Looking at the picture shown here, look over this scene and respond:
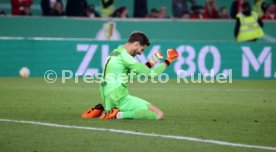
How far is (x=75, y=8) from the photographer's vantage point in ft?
88.4

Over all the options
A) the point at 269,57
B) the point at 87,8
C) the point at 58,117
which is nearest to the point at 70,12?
the point at 87,8

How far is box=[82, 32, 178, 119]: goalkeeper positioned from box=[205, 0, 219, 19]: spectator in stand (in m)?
15.1

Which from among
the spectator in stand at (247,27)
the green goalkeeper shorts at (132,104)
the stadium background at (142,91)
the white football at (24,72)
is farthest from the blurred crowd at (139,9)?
the green goalkeeper shorts at (132,104)

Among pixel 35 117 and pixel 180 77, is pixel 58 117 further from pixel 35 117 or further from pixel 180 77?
pixel 180 77

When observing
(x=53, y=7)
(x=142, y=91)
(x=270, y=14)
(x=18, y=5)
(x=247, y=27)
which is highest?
(x=18, y=5)

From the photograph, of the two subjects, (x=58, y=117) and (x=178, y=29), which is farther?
(x=178, y=29)

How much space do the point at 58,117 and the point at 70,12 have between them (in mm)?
14386

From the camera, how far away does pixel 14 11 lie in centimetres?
2634

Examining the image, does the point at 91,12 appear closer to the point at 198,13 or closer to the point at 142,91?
the point at 198,13

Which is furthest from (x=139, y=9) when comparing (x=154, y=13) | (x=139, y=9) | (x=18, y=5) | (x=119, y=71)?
(x=119, y=71)

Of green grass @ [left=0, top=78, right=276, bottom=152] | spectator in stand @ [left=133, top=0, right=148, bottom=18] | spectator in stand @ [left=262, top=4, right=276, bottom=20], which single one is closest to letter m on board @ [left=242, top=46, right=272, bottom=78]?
green grass @ [left=0, top=78, right=276, bottom=152]

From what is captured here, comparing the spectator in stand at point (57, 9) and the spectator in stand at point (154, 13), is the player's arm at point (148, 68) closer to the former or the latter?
the spectator in stand at point (57, 9)

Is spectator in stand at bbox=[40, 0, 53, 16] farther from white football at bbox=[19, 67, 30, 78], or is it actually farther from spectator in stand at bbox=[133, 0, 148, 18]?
white football at bbox=[19, 67, 30, 78]

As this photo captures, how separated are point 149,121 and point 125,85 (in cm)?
70
